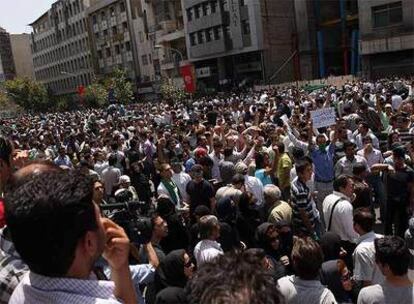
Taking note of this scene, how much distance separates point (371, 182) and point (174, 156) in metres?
4.09

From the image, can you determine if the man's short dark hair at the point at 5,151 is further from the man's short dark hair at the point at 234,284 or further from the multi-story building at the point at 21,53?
the multi-story building at the point at 21,53

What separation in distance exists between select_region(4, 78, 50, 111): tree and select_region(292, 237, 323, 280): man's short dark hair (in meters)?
73.8

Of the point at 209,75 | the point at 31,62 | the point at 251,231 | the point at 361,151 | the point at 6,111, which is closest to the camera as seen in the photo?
the point at 251,231

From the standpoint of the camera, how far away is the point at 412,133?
7906 mm

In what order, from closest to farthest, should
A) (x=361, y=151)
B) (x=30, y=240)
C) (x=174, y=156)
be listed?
1. (x=30, y=240)
2. (x=361, y=151)
3. (x=174, y=156)

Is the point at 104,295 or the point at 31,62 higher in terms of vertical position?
the point at 31,62

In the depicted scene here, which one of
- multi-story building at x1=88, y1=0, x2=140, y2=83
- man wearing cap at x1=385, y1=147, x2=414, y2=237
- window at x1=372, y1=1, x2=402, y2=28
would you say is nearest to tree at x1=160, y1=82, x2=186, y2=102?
window at x1=372, y1=1, x2=402, y2=28

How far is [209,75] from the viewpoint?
1812 inches

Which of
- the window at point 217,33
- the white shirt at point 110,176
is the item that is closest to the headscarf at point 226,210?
the white shirt at point 110,176

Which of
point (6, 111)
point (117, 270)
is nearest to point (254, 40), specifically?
point (117, 270)

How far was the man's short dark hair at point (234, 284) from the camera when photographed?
4.52 feet

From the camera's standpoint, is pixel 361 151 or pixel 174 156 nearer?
pixel 361 151

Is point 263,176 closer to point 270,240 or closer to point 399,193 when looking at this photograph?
point 399,193

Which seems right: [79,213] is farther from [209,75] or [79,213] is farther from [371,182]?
[209,75]
